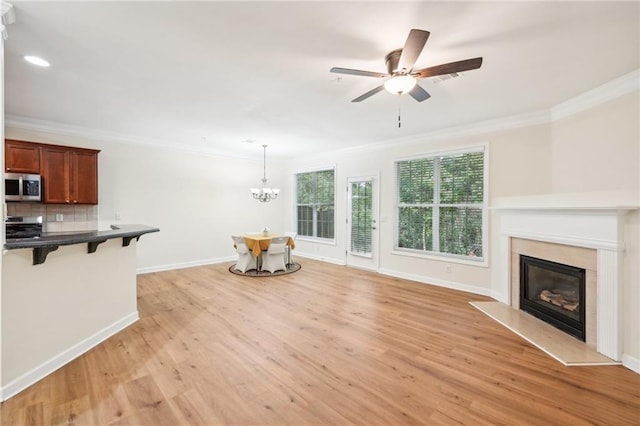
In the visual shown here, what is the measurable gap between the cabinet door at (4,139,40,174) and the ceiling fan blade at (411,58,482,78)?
542 centimetres

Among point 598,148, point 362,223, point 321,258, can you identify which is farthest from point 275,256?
point 598,148

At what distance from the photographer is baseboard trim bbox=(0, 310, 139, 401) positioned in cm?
198

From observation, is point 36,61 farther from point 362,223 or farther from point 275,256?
point 362,223

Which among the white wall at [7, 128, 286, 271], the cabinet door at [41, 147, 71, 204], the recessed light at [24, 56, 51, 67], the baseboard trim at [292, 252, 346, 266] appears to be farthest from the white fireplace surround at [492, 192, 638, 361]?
the cabinet door at [41, 147, 71, 204]

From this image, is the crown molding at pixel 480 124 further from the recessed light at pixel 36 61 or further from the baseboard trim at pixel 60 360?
the baseboard trim at pixel 60 360

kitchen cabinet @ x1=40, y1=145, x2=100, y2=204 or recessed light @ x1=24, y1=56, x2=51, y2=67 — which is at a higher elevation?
recessed light @ x1=24, y1=56, x2=51, y2=67

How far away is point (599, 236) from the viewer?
8.85 feet

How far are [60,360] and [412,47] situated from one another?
3.87m

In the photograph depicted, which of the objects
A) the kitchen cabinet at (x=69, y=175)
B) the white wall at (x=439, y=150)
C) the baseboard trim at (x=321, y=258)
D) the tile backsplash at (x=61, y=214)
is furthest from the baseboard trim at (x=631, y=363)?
the tile backsplash at (x=61, y=214)

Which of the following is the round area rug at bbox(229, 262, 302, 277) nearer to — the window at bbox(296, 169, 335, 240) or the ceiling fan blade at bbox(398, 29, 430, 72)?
the window at bbox(296, 169, 335, 240)

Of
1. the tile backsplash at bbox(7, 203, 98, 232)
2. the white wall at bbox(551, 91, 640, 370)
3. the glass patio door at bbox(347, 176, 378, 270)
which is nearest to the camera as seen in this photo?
the white wall at bbox(551, 91, 640, 370)

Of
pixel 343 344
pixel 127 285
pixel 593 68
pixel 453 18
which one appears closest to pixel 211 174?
pixel 127 285

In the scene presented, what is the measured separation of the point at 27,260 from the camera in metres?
2.12

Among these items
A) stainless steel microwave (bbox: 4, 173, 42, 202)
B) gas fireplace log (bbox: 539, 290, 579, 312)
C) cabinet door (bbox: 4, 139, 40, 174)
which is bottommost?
gas fireplace log (bbox: 539, 290, 579, 312)
